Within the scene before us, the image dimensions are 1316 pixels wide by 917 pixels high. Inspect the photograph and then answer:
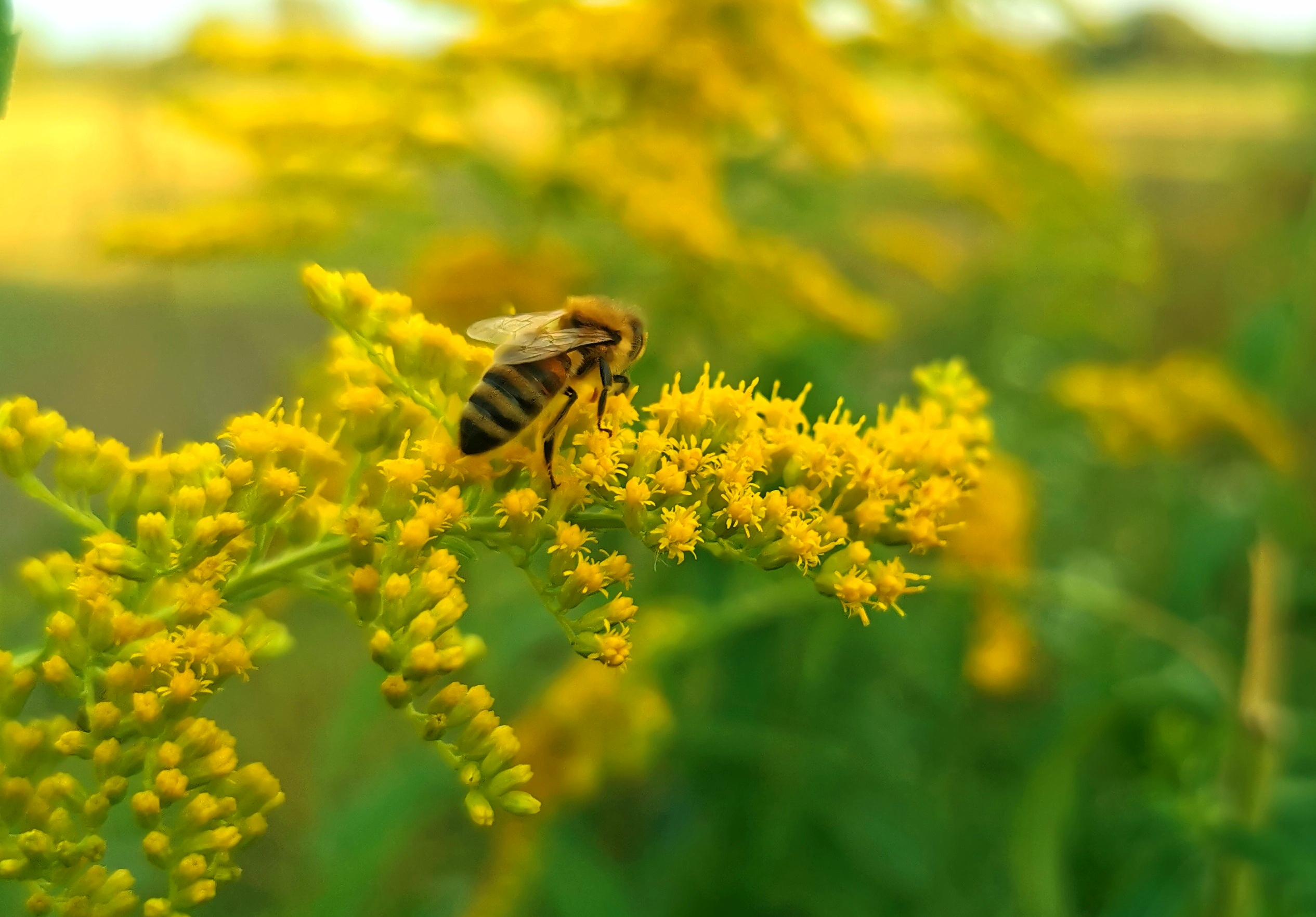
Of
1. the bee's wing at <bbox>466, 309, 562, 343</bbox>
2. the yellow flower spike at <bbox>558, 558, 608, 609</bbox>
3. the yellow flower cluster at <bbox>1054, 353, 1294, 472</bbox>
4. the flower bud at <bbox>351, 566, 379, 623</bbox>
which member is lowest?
the flower bud at <bbox>351, 566, 379, 623</bbox>

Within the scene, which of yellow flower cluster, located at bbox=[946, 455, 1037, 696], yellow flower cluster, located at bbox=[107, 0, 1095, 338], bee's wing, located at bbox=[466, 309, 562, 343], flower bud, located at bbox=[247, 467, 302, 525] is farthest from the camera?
yellow flower cluster, located at bbox=[946, 455, 1037, 696]

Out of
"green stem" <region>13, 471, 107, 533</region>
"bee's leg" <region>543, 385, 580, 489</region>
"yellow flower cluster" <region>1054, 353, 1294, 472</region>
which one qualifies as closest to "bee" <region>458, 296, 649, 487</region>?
"bee's leg" <region>543, 385, 580, 489</region>

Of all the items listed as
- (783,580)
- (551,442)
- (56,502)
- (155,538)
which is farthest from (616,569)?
(783,580)

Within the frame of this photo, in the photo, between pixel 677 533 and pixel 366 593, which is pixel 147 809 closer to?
pixel 366 593

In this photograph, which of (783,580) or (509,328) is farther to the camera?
(783,580)

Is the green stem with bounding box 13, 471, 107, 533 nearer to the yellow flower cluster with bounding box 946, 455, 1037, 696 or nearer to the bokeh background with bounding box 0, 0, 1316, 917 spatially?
the bokeh background with bounding box 0, 0, 1316, 917

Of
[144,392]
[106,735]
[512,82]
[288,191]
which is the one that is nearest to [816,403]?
[512,82]

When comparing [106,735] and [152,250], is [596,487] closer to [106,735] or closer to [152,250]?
[106,735]
